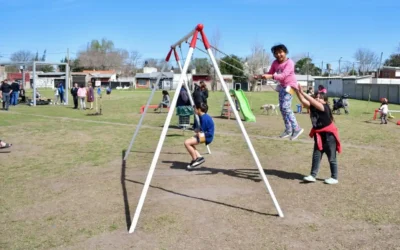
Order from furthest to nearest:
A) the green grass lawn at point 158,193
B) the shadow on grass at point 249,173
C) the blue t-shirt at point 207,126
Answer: the blue t-shirt at point 207,126 → the shadow on grass at point 249,173 → the green grass lawn at point 158,193

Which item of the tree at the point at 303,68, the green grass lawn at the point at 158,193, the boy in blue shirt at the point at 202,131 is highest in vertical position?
the tree at the point at 303,68

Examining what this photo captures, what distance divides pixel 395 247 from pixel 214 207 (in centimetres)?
247

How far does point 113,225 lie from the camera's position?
5.24 meters

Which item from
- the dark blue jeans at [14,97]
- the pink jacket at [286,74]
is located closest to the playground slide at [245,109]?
the pink jacket at [286,74]

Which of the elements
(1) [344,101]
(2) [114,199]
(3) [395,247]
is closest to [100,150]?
(2) [114,199]

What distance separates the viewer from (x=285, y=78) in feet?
22.3

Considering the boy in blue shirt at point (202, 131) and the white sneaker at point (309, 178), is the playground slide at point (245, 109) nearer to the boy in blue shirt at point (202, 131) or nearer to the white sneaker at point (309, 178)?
the boy in blue shirt at point (202, 131)

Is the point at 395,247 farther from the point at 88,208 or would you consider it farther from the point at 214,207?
the point at 88,208

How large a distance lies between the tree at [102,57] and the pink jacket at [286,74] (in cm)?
12055

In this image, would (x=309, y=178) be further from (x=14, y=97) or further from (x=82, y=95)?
(x=14, y=97)

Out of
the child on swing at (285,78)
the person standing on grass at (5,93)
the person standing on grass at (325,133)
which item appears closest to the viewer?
the child on swing at (285,78)

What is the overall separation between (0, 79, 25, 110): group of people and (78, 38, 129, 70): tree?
299 ft

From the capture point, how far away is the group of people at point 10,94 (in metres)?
25.6

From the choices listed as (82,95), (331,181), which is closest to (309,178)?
(331,181)
